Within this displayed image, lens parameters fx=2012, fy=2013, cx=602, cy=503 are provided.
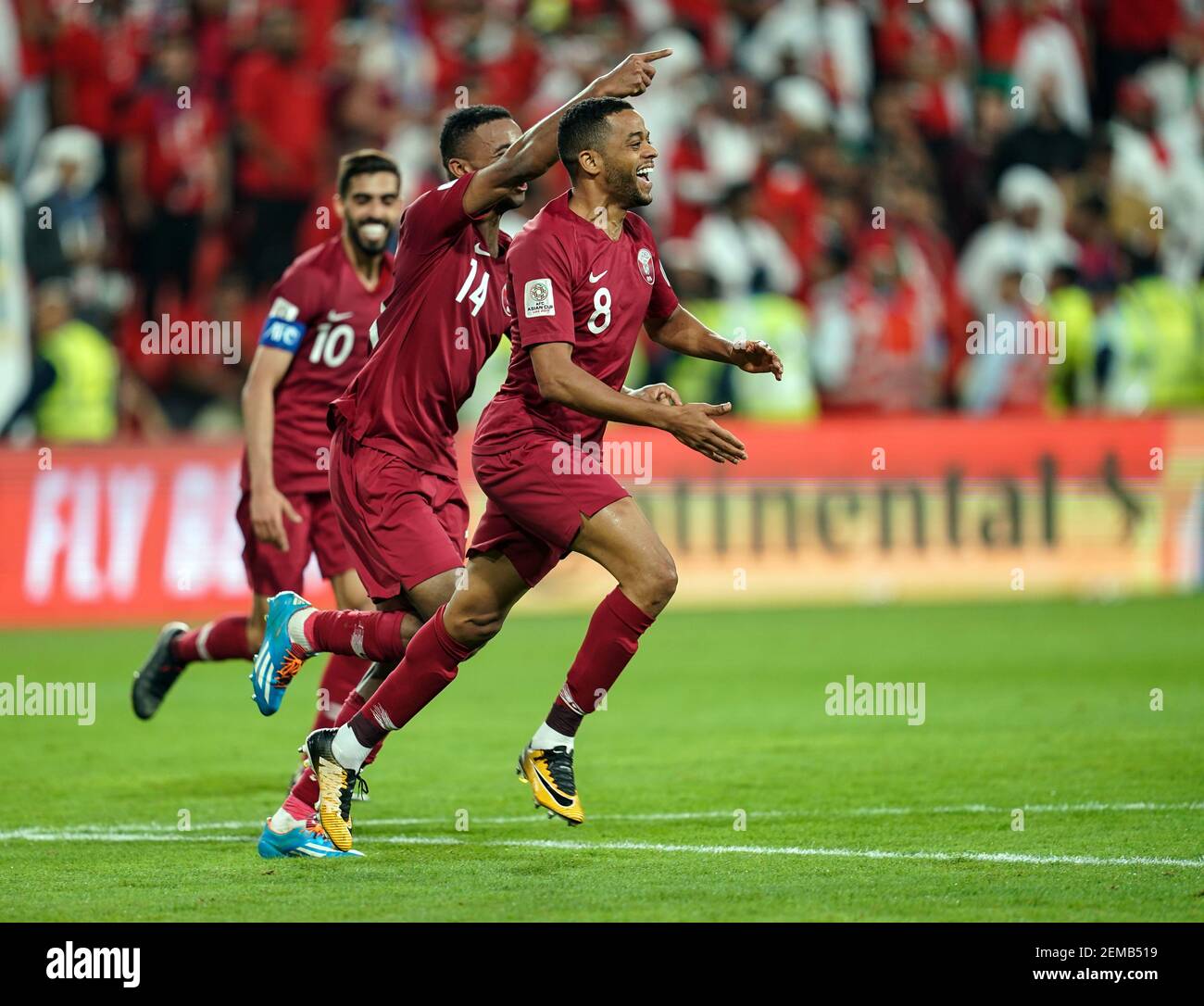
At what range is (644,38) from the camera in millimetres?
20484

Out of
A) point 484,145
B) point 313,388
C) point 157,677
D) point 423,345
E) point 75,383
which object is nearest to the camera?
point 423,345

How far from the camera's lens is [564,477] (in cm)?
712

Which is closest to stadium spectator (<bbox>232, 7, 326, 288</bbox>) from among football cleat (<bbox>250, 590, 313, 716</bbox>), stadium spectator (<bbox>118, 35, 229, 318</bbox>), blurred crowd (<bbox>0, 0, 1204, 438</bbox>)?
blurred crowd (<bbox>0, 0, 1204, 438</bbox>)

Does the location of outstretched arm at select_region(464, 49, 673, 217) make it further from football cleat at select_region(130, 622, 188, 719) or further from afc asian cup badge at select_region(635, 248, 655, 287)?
football cleat at select_region(130, 622, 188, 719)

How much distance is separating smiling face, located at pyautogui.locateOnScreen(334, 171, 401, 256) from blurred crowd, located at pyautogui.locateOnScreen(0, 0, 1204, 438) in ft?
26.6

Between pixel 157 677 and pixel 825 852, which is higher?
pixel 157 677

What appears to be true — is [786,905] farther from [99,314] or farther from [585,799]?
[99,314]

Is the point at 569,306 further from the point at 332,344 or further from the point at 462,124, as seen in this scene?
the point at 332,344

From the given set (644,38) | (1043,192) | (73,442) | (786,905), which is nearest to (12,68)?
(73,442)

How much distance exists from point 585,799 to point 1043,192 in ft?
43.1

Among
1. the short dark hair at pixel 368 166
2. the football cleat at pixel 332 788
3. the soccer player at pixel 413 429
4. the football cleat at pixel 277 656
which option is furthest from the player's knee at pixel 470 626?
the short dark hair at pixel 368 166

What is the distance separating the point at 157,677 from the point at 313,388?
183cm

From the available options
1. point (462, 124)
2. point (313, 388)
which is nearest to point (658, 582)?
point (462, 124)

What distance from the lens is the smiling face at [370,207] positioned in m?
8.48
